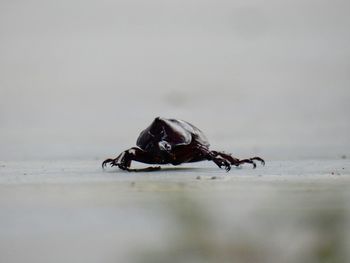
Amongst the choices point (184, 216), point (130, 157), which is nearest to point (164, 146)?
point (130, 157)

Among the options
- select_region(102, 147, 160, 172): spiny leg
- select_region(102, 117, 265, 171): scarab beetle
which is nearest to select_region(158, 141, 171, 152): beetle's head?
select_region(102, 117, 265, 171): scarab beetle

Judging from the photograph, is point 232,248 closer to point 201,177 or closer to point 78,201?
point 78,201

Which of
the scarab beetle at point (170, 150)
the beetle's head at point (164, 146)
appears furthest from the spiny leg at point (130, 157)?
the beetle's head at point (164, 146)

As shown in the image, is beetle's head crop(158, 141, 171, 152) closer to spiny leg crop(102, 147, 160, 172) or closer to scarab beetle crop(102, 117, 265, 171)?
scarab beetle crop(102, 117, 265, 171)

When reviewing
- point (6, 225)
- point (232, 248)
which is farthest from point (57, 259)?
point (6, 225)

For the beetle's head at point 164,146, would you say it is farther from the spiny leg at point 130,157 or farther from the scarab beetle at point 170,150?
the spiny leg at point 130,157

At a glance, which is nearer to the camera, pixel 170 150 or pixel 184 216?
pixel 184 216

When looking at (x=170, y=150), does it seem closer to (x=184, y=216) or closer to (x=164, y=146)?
(x=164, y=146)

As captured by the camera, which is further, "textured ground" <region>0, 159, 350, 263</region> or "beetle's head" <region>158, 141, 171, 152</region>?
"beetle's head" <region>158, 141, 171, 152</region>

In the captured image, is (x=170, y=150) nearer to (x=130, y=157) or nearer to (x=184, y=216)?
(x=130, y=157)

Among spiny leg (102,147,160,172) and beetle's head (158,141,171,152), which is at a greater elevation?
beetle's head (158,141,171,152)
